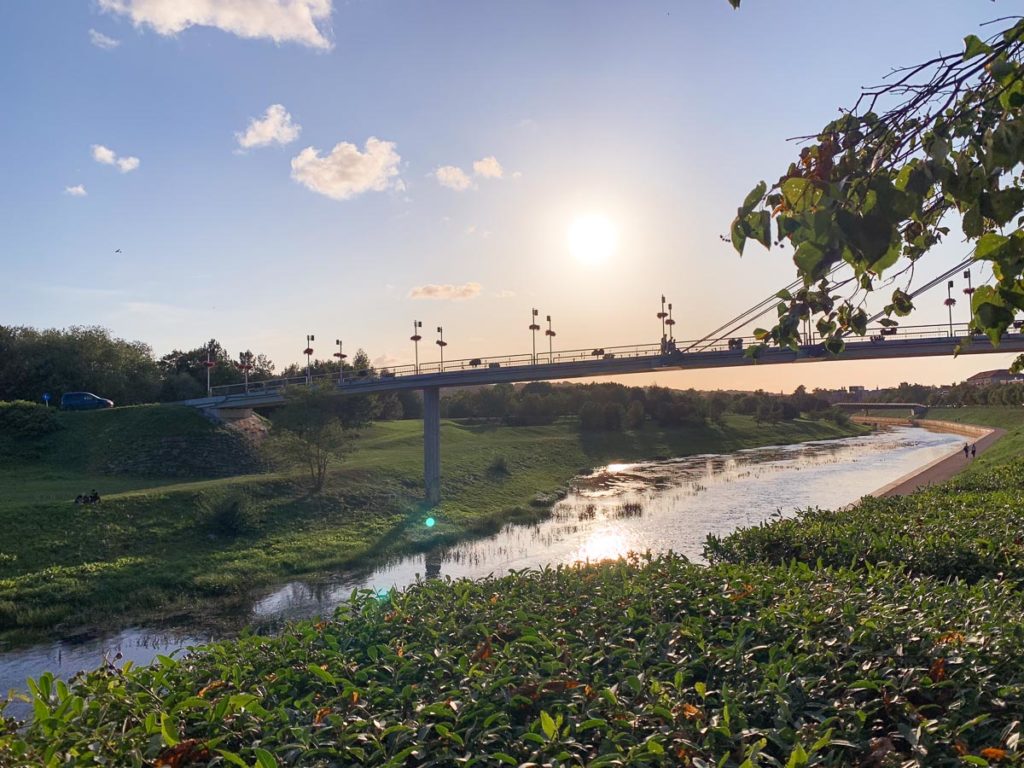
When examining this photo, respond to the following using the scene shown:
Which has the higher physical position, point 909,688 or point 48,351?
point 48,351

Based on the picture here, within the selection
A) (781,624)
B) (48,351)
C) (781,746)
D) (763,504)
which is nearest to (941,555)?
(781,624)

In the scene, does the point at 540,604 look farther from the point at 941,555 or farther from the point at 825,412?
the point at 825,412

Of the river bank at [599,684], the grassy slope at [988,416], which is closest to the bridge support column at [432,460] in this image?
the river bank at [599,684]

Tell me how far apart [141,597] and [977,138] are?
2454 centimetres

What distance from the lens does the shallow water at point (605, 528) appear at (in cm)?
1802

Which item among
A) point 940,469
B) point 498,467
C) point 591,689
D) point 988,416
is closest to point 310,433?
point 498,467

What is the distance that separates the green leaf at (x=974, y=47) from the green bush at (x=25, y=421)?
52.5 meters

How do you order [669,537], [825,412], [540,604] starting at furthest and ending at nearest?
[825,412]
[669,537]
[540,604]

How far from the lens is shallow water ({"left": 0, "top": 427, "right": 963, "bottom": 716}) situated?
1802cm

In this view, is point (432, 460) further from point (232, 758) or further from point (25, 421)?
point (232, 758)

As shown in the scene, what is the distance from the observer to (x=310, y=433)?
36500mm

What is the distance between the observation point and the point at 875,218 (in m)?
2.86

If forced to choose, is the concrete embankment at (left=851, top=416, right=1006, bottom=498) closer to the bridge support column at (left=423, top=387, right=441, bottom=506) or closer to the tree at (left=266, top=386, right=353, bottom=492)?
the bridge support column at (left=423, top=387, right=441, bottom=506)

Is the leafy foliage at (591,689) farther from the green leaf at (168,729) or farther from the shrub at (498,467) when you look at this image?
the shrub at (498,467)
